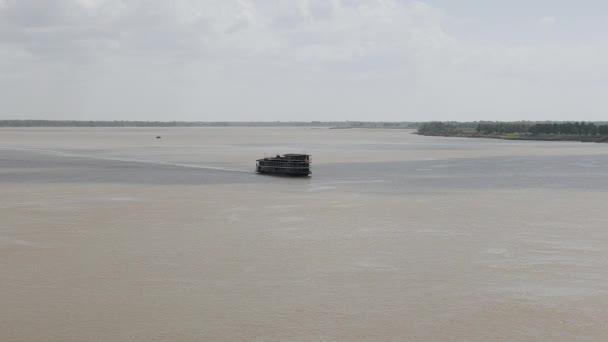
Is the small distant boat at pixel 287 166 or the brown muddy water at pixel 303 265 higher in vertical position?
the small distant boat at pixel 287 166

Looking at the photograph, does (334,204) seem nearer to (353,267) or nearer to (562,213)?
(562,213)

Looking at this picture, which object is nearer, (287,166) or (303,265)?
(303,265)

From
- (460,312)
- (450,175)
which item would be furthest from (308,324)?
(450,175)

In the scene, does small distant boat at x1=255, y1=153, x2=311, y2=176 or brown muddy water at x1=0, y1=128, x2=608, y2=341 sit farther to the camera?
small distant boat at x1=255, y1=153, x2=311, y2=176

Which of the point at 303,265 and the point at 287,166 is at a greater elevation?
the point at 287,166
